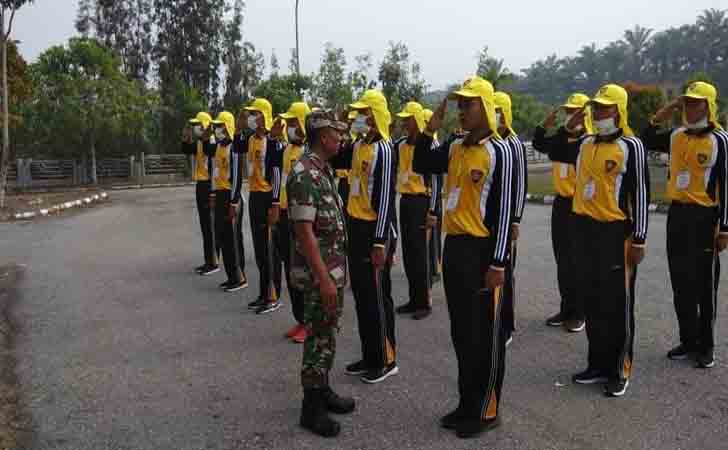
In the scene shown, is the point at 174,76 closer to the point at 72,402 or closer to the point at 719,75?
the point at 72,402

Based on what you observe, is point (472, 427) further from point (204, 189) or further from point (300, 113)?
point (204, 189)

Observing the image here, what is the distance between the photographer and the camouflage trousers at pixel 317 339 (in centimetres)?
383

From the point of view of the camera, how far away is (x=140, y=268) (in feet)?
31.9

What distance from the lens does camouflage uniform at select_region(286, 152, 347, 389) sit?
149 inches

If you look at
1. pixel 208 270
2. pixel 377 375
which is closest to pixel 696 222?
pixel 377 375

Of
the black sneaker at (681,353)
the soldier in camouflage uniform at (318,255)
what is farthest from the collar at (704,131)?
the soldier in camouflage uniform at (318,255)

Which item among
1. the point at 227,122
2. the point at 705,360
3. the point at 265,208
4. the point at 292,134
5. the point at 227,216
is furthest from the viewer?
the point at 227,122

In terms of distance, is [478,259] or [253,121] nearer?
[478,259]

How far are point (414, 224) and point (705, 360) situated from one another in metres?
3.13

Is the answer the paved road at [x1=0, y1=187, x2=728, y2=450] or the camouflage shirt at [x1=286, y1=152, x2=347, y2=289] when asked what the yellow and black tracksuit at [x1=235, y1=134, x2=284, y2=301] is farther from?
the camouflage shirt at [x1=286, y1=152, x2=347, y2=289]

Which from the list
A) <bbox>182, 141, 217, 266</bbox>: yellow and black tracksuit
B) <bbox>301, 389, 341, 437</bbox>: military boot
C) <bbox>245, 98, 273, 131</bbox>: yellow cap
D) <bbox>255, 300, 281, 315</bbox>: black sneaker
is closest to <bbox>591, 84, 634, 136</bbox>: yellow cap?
<bbox>301, 389, 341, 437</bbox>: military boot

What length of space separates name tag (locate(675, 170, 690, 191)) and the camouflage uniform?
9.39 ft

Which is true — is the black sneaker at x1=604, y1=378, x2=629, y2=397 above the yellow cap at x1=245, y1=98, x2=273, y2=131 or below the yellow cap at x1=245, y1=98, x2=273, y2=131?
below

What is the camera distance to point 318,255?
145 inches
